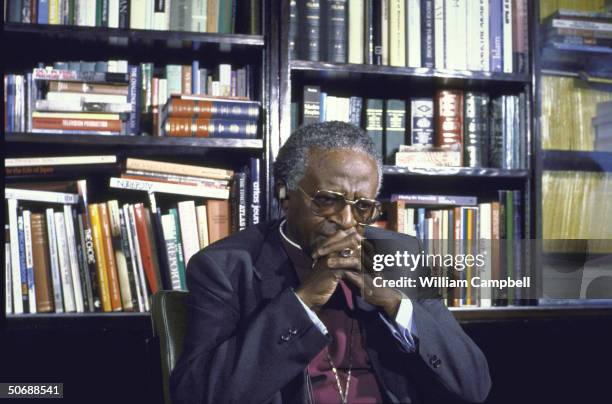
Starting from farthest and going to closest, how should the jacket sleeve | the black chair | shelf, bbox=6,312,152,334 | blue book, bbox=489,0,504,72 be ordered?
blue book, bbox=489,0,504,72
shelf, bbox=6,312,152,334
the black chair
the jacket sleeve

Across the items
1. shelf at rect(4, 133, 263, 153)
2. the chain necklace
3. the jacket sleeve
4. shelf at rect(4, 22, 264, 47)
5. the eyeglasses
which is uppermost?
shelf at rect(4, 22, 264, 47)

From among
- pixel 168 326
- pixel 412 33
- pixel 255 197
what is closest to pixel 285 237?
pixel 168 326

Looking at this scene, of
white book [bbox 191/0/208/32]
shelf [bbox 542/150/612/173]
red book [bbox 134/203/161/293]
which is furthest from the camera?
shelf [bbox 542/150/612/173]

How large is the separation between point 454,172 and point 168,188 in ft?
2.86

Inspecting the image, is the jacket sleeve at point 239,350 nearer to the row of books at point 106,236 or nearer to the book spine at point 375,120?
the row of books at point 106,236

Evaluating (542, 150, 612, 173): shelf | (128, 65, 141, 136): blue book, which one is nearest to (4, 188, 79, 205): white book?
(128, 65, 141, 136): blue book

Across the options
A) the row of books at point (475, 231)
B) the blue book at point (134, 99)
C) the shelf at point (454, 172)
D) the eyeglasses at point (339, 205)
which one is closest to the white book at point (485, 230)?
the row of books at point (475, 231)

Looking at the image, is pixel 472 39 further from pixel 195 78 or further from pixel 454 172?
pixel 195 78

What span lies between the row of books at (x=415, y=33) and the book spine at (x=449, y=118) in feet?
0.32

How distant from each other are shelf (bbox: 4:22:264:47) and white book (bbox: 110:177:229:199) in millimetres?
415

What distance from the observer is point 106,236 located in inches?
78.2

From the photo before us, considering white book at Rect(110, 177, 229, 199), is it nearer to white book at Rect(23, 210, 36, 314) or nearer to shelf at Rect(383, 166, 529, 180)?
white book at Rect(23, 210, 36, 314)

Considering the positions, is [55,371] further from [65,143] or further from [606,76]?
[606,76]

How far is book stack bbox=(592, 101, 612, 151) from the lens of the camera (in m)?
2.35
